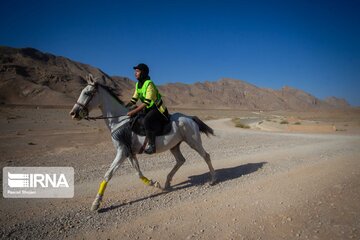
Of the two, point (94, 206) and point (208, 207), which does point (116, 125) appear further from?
point (208, 207)

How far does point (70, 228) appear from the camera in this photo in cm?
403

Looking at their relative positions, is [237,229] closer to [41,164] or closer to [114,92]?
[114,92]

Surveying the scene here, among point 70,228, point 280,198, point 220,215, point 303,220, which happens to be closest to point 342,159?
point 280,198

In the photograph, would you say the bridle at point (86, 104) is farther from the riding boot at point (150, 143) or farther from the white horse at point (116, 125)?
the riding boot at point (150, 143)

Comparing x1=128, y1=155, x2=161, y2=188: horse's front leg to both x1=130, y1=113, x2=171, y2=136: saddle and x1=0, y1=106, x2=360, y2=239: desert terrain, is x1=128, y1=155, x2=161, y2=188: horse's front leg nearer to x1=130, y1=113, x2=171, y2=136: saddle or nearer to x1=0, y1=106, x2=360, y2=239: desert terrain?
x1=0, y1=106, x2=360, y2=239: desert terrain

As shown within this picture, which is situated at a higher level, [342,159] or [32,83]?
[32,83]

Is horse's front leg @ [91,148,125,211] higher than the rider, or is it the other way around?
the rider

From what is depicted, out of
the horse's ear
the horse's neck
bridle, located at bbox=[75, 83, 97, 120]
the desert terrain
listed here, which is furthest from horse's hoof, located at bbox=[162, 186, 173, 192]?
the horse's ear

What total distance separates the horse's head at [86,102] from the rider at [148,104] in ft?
2.87

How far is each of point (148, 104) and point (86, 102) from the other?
1353 millimetres

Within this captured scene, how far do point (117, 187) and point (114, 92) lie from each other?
100 inches

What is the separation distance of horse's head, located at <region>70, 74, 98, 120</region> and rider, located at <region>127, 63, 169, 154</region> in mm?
876

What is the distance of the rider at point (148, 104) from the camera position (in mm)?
5168

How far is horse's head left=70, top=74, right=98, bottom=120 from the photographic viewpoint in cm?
481
